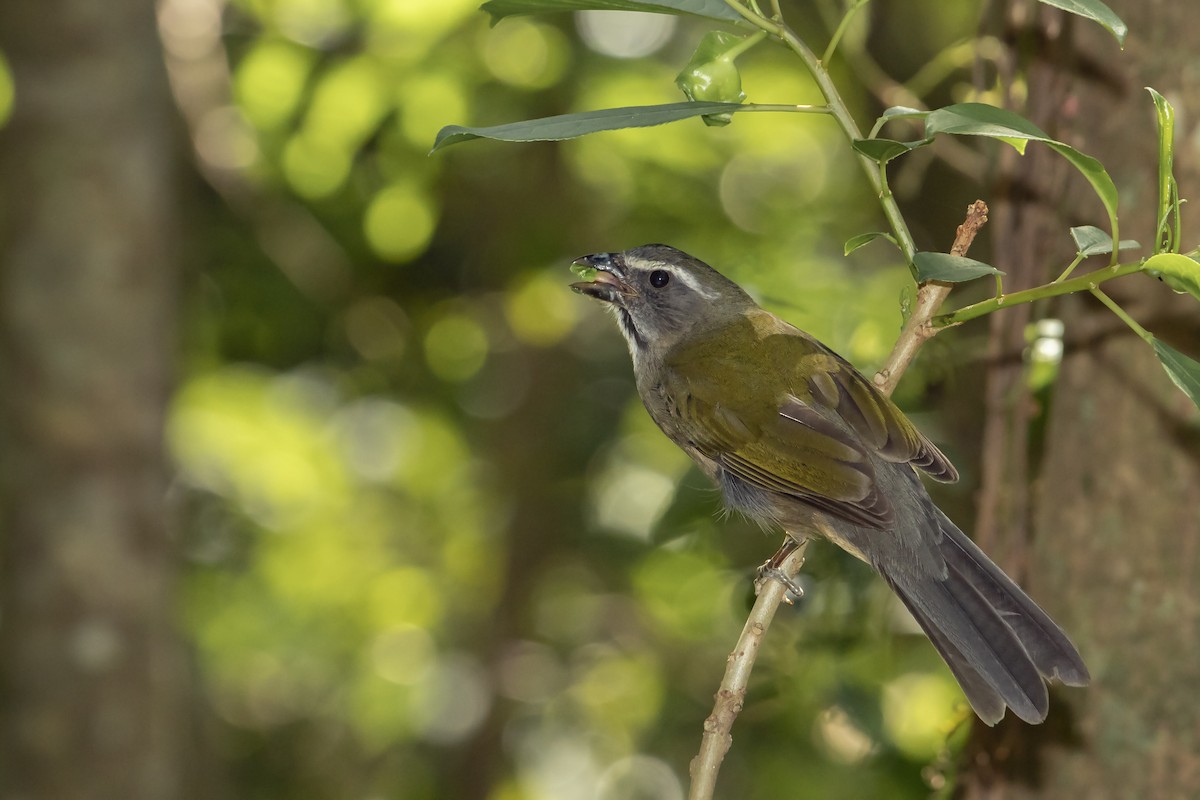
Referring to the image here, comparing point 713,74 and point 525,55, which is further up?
point 713,74

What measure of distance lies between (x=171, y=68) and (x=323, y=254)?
1.23 meters

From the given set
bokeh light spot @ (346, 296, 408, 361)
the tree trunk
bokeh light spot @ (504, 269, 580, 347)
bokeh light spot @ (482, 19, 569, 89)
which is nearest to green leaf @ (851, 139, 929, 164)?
the tree trunk

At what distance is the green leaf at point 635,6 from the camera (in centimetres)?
195

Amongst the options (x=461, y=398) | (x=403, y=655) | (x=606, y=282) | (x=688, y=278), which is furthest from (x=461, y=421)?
(x=688, y=278)

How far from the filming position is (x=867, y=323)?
138 inches

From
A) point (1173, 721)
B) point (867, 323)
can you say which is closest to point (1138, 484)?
point (1173, 721)

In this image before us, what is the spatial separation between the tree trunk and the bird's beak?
1.22 meters

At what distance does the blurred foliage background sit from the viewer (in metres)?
5.22

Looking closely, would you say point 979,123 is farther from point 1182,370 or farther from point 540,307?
point 540,307

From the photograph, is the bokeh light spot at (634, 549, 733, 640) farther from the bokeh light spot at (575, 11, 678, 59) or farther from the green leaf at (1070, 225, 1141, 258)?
the green leaf at (1070, 225, 1141, 258)

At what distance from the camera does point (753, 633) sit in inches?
85.1

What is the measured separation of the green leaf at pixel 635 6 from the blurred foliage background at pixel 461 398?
2.36 meters

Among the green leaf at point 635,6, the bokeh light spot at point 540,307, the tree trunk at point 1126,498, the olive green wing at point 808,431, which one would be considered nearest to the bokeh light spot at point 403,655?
the bokeh light spot at point 540,307

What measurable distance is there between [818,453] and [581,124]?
55.5 inches
